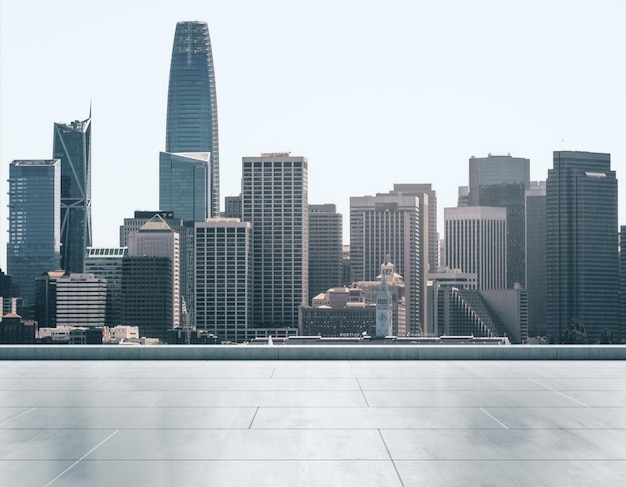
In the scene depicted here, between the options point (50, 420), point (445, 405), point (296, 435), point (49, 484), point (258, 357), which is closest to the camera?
point (49, 484)

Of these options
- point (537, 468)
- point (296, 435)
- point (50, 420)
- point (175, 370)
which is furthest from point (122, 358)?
point (537, 468)

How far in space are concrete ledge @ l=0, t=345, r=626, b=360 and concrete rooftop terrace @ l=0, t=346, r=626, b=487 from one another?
2.80 metres

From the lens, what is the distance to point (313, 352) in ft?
119

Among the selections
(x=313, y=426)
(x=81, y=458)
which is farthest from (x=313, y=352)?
(x=81, y=458)

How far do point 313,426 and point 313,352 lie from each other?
15188 mm

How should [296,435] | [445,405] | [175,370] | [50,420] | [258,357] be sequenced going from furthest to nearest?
[258,357], [175,370], [445,405], [50,420], [296,435]

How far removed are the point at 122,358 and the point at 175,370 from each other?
4.81 metres

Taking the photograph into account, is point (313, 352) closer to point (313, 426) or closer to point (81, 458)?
point (313, 426)

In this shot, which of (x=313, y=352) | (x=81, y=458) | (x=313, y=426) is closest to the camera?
(x=81, y=458)

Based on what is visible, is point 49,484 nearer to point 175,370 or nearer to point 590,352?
point 175,370

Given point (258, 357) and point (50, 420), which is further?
point (258, 357)

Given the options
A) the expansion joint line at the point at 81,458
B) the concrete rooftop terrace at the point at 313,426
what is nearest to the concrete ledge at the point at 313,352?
the concrete rooftop terrace at the point at 313,426

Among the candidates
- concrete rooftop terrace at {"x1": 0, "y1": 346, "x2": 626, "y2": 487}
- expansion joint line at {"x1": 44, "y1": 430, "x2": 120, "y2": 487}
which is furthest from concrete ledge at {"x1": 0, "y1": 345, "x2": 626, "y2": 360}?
expansion joint line at {"x1": 44, "y1": 430, "x2": 120, "y2": 487}

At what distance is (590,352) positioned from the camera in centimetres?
3706
